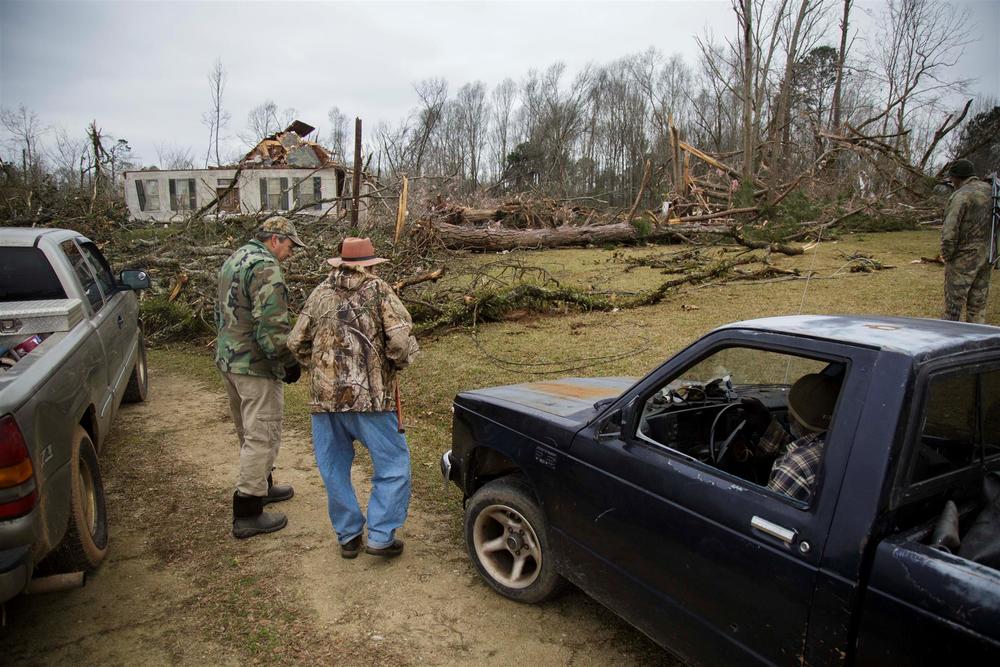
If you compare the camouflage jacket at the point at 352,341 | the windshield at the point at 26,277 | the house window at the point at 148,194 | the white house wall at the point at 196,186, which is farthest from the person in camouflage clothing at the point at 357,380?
the house window at the point at 148,194

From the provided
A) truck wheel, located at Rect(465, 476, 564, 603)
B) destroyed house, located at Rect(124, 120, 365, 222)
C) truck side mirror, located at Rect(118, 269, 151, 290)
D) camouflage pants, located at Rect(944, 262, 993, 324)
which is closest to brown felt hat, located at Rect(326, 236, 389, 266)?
truck wheel, located at Rect(465, 476, 564, 603)

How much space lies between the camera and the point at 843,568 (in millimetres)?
1782

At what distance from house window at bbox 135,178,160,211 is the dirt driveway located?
28.0 m

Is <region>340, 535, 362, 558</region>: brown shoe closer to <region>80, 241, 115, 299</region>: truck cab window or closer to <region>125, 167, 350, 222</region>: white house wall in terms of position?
<region>80, 241, 115, 299</region>: truck cab window

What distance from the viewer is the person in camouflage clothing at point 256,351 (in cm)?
360

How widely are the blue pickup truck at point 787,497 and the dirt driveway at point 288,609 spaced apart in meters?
0.27

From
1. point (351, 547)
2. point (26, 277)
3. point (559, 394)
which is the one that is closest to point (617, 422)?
point (559, 394)

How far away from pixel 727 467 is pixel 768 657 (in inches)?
31.1

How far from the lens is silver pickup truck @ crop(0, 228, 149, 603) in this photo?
98.1 inches

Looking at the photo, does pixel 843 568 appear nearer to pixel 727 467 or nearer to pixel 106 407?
pixel 727 467

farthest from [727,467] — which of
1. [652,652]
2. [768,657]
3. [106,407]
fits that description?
[106,407]

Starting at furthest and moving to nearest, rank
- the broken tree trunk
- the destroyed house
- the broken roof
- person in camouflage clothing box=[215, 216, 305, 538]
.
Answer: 1. the broken roof
2. the destroyed house
3. the broken tree trunk
4. person in camouflage clothing box=[215, 216, 305, 538]

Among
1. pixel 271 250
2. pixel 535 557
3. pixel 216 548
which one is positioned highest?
pixel 271 250

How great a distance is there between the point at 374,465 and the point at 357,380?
0.50 m
